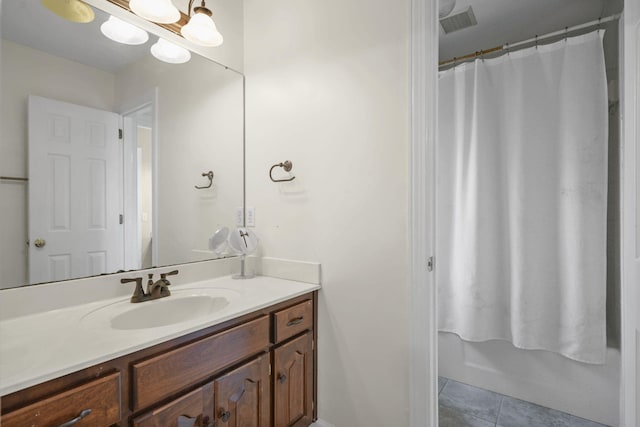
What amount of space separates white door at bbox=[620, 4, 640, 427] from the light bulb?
1.68 m

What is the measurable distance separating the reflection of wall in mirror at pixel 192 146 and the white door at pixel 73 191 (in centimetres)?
20

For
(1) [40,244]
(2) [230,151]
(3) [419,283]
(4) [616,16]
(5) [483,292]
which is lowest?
(5) [483,292]

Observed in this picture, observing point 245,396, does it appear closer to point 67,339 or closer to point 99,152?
point 67,339

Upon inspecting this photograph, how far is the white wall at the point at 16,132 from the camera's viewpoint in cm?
103

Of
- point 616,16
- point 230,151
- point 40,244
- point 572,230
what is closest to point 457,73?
point 616,16

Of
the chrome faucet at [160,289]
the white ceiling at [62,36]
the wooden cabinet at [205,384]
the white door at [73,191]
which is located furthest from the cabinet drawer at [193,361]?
the white ceiling at [62,36]

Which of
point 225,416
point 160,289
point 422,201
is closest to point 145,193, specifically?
point 160,289

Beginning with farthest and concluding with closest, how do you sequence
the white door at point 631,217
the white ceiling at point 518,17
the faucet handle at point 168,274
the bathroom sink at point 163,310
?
1. the white ceiling at point 518,17
2. the faucet handle at point 168,274
3. the bathroom sink at point 163,310
4. the white door at point 631,217

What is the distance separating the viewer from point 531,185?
1.83 m

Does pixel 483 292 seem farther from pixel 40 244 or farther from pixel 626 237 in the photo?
pixel 40 244

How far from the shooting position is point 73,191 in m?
1.19

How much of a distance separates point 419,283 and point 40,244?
1.49 m

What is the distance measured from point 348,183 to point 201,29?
3.42 feet

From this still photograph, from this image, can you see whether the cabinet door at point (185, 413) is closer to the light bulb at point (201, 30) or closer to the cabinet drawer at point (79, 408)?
the cabinet drawer at point (79, 408)
